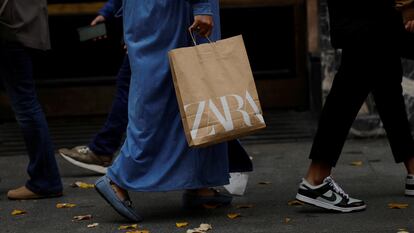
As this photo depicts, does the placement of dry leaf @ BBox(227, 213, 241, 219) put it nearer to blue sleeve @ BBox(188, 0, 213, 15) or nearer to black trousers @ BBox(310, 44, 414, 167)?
black trousers @ BBox(310, 44, 414, 167)

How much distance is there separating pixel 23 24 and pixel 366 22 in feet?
6.39

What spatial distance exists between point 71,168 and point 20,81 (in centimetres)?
146

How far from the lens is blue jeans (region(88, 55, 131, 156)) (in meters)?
6.49

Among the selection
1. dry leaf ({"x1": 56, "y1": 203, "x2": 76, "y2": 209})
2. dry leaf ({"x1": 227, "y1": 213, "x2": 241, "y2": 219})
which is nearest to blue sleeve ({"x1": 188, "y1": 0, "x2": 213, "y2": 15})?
dry leaf ({"x1": 227, "y1": 213, "x2": 241, "y2": 219})

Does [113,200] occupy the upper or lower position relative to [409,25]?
lower

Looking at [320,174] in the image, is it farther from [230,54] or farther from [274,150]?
[274,150]

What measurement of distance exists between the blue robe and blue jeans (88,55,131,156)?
4.57ft

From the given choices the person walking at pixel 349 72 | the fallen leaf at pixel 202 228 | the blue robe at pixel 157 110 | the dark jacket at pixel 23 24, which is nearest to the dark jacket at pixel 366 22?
the person walking at pixel 349 72

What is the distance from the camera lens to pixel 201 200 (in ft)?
17.9

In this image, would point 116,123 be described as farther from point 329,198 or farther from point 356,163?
point 329,198

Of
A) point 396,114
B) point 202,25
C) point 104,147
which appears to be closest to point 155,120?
point 202,25

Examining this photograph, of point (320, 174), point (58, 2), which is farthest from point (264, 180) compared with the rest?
point (58, 2)

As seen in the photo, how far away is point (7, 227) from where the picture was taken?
17.3 feet

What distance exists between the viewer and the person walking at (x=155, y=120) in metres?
5.02
